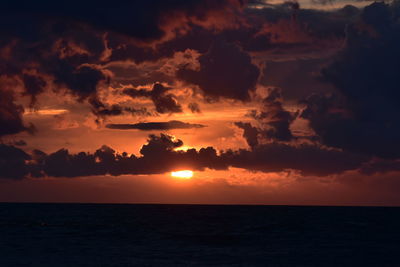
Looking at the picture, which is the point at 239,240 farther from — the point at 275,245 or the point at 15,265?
the point at 15,265

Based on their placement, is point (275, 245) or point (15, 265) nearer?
point (15, 265)

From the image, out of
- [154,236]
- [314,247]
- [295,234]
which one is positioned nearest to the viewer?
[314,247]

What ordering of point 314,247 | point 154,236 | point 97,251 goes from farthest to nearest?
point 154,236
point 314,247
point 97,251

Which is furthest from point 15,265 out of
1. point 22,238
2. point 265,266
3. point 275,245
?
point 275,245

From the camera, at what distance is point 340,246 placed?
302 feet

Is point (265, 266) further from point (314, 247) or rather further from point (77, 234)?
point (77, 234)

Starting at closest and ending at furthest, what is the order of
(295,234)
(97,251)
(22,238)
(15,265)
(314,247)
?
(15,265), (97,251), (314,247), (22,238), (295,234)

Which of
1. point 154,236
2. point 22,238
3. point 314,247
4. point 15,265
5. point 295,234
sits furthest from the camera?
point 295,234

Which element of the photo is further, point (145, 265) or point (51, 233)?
point (51, 233)

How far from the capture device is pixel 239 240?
100125 mm

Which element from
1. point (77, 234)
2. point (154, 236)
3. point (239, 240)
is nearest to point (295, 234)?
point (239, 240)

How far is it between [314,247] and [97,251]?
32869 mm

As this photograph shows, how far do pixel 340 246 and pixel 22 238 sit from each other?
51.1 meters

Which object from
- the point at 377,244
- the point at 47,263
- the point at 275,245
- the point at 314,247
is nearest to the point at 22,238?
the point at 47,263
